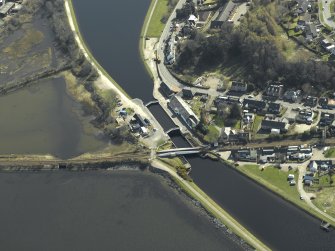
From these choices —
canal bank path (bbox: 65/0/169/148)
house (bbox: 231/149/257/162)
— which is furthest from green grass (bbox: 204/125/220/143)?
canal bank path (bbox: 65/0/169/148)

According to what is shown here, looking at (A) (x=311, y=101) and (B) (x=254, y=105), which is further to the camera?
(B) (x=254, y=105)

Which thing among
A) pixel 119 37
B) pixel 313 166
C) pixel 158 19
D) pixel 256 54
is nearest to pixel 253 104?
pixel 256 54

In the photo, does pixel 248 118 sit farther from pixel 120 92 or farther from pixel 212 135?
pixel 120 92

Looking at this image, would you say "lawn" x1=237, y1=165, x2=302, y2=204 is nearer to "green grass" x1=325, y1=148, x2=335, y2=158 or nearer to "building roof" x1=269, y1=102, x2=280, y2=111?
"green grass" x1=325, y1=148, x2=335, y2=158

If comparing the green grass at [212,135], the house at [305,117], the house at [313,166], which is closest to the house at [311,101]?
the house at [305,117]

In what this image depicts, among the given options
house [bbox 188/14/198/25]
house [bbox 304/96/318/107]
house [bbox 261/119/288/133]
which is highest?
house [bbox 188/14/198/25]
